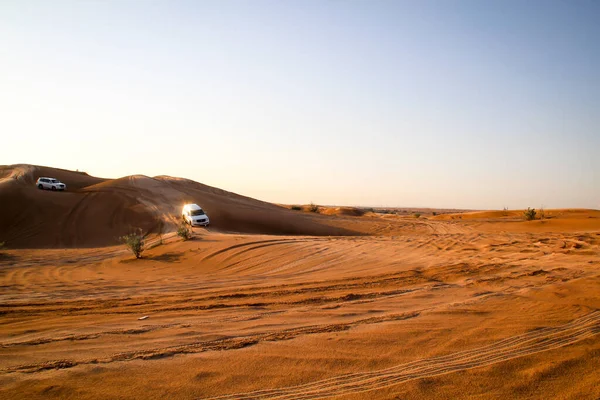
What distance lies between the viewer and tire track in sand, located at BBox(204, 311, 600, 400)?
362 cm

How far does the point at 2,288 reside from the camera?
9.23 meters

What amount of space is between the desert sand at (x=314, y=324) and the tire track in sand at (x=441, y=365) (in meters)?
0.02

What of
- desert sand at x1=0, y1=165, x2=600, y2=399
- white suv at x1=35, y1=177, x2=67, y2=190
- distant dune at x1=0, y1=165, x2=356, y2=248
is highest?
white suv at x1=35, y1=177, x2=67, y2=190

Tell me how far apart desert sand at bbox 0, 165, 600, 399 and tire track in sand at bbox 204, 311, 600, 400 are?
0.02m

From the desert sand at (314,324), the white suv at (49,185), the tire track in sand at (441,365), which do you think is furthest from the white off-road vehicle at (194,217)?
the tire track in sand at (441,365)

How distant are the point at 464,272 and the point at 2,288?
1096 centimetres

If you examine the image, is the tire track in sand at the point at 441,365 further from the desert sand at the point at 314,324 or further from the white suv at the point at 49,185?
the white suv at the point at 49,185

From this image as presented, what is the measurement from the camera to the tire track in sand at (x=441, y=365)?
362 cm

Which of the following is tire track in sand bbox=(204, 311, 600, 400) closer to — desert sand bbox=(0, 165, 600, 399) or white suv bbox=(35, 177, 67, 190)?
desert sand bbox=(0, 165, 600, 399)

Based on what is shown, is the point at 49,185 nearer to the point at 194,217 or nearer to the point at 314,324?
the point at 194,217

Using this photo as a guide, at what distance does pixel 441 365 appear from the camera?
163 inches

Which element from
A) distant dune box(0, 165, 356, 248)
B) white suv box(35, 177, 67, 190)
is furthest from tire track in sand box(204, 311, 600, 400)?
white suv box(35, 177, 67, 190)

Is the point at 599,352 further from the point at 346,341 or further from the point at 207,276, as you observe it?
the point at 207,276

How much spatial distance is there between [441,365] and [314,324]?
188 cm
